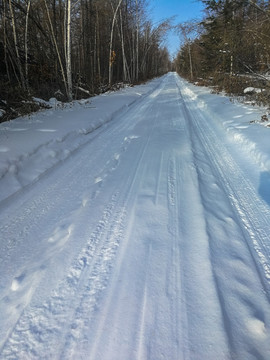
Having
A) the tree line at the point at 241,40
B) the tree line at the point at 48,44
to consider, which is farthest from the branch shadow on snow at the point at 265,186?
the tree line at the point at 48,44

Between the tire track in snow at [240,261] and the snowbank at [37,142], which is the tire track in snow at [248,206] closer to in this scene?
the tire track in snow at [240,261]

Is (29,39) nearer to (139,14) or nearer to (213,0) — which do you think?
(213,0)

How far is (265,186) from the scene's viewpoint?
11.0 feet

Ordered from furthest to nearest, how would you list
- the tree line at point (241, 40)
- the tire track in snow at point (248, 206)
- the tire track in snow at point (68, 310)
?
the tree line at point (241, 40) → the tire track in snow at point (248, 206) → the tire track in snow at point (68, 310)

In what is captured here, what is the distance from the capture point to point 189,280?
6.13 ft

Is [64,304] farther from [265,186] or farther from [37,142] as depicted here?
[37,142]

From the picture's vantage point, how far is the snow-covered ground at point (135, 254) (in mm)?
1486

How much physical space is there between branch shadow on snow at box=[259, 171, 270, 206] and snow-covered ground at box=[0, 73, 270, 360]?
3 centimetres

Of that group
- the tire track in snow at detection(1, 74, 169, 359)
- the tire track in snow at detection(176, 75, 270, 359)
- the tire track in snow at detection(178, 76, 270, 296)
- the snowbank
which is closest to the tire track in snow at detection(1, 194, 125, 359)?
the tire track in snow at detection(1, 74, 169, 359)

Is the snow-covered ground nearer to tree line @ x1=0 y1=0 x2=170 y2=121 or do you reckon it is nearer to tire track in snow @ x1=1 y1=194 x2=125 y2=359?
tire track in snow @ x1=1 y1=194 x2=125 y2=359

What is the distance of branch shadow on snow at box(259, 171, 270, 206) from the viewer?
3.06m

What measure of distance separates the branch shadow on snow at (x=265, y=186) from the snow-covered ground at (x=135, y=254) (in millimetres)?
27

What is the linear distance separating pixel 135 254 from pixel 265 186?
7.71 ft

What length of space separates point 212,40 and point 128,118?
42.6ft
